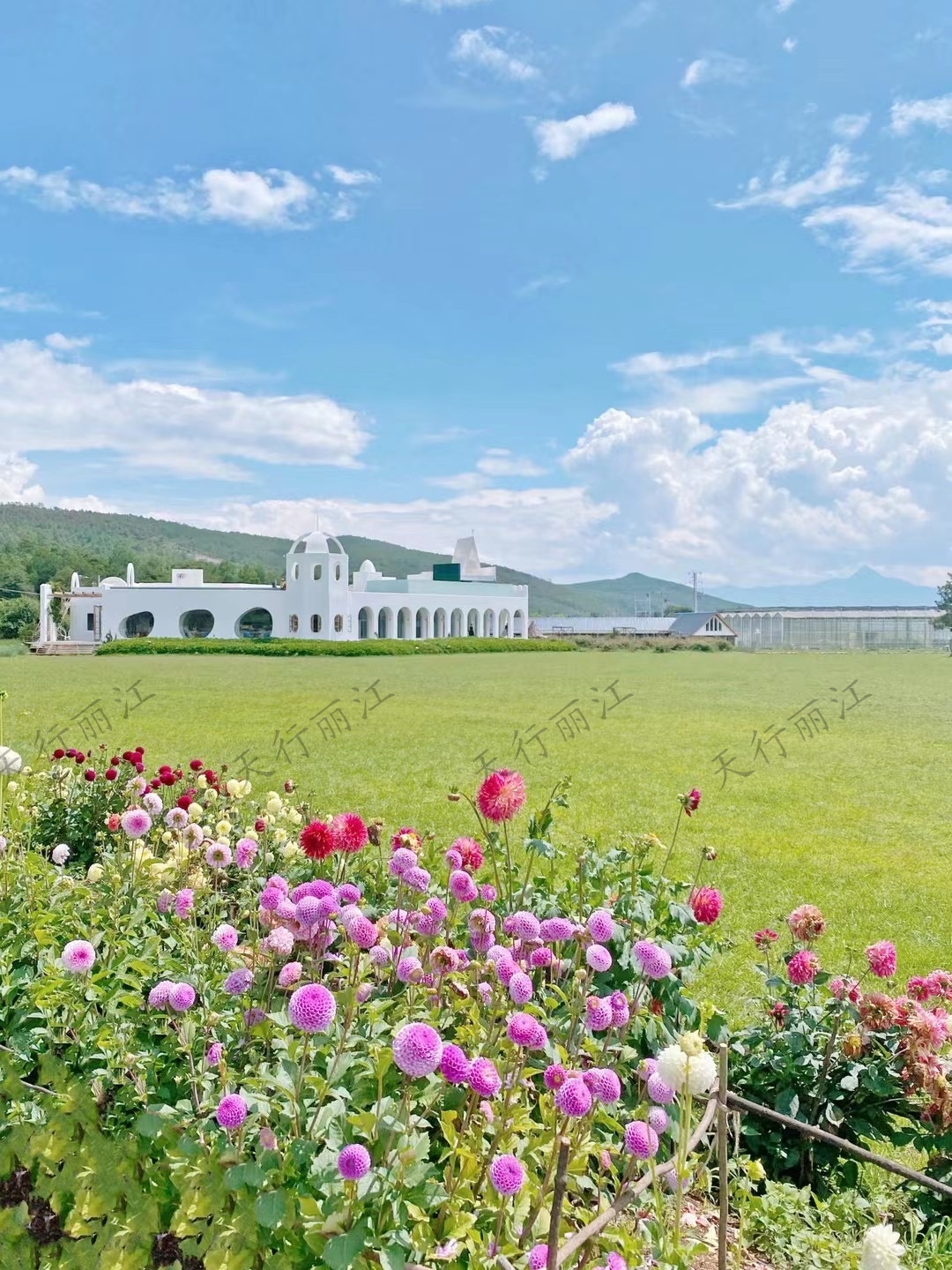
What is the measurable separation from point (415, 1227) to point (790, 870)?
14.4 ft

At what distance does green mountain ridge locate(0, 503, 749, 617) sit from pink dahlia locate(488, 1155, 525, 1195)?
235ft

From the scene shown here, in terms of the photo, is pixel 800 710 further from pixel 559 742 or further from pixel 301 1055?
pixel 301 1055

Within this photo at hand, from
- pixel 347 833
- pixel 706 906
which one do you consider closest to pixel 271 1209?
pixel 347 833

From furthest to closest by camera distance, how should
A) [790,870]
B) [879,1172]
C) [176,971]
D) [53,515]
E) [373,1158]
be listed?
1. [53,515]
2. [790,870]
3. [879,1172]
4. [176,971]
5. [373,1158]

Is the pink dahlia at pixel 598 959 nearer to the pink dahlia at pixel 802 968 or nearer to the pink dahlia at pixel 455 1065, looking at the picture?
the pink dahlia at pixel 455 1065

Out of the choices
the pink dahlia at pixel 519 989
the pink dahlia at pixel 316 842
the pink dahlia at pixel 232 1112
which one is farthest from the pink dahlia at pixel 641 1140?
the pink dahlia at pixel 316 842

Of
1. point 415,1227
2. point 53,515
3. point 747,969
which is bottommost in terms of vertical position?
point 747,969

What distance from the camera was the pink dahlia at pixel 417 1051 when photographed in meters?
1.17

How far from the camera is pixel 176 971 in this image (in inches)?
82.9

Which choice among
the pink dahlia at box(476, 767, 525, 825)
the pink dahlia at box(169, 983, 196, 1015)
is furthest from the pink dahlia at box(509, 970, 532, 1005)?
the pink dahlia at box(476, 767, 525, 825)

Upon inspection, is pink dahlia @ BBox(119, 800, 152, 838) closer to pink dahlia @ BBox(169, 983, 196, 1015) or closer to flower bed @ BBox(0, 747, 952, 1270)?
flower bed @ BBox(0, 747, 952, 1270)

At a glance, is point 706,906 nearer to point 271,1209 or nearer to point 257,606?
point 271,1209

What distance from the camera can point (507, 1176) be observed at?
124 cm

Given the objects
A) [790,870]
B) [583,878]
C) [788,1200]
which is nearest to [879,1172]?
[788,1200]
